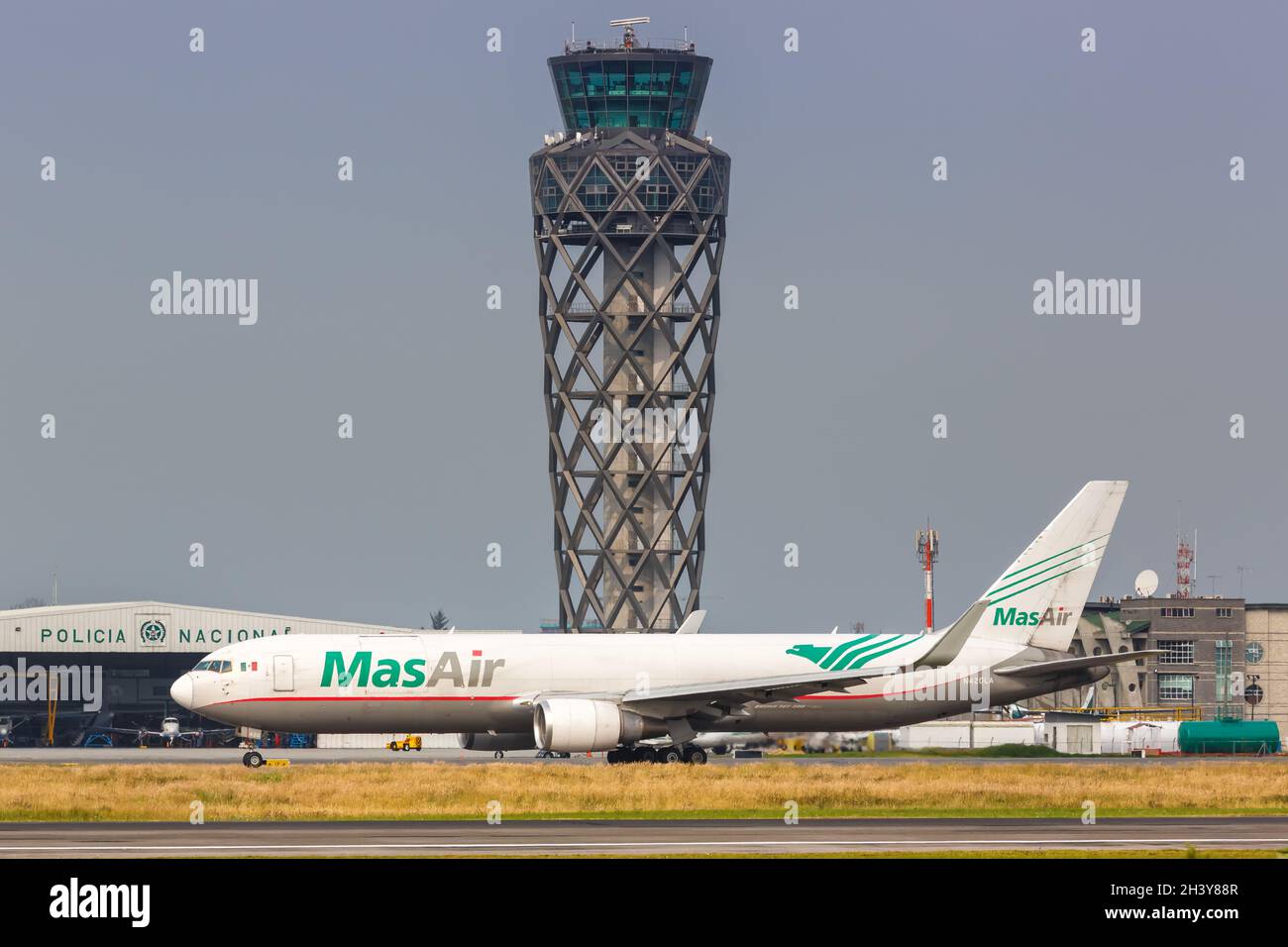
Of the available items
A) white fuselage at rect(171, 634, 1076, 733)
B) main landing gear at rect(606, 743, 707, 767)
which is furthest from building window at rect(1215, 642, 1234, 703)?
main landing gear at rect(606, 743, 707, 767)

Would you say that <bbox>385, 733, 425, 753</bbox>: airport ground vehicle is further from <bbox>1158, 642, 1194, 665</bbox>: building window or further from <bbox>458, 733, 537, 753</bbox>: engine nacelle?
<bbox>1158, 642, 1194, 665</bbox>: building window

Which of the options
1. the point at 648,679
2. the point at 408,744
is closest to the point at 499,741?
the point at 648,679

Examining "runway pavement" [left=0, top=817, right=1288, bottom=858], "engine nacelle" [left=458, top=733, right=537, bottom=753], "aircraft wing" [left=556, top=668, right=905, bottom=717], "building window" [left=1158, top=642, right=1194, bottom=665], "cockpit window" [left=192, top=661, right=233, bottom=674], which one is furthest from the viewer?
"building window" [left=1158, top=642, right=1194, bottom=665]

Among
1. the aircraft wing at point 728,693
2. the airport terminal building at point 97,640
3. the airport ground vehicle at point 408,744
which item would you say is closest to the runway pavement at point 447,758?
the airport ground vehicle at point 408,744

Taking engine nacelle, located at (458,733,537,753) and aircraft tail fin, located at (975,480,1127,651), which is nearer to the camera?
engine nacelle, located at (458,733,537,753)

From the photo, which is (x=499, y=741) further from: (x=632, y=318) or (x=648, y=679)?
(x=632, y=318)
